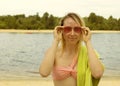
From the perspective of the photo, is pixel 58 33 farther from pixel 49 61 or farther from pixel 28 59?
pixel 28 59

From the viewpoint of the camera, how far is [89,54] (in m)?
3.47

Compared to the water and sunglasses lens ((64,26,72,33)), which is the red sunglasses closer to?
sunglasses lens ((64,26,72,33))

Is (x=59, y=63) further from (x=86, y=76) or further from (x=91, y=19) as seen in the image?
(x=91, y=19)

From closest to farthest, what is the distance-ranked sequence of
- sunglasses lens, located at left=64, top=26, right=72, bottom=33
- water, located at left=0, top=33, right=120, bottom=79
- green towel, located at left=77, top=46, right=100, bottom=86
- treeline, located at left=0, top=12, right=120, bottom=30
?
1. green towel, located at left=77, top=46, right=100, bottom=86
2. sunglasses lens, located at left=64, top=26, right=72, bottom=33
3. water, located at left=0, top=33, right=120, bottom=79
4. treeline, located at left=0, top=12, right=120, bottom=30

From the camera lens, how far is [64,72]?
11.4ft

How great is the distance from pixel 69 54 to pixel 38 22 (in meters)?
79.6

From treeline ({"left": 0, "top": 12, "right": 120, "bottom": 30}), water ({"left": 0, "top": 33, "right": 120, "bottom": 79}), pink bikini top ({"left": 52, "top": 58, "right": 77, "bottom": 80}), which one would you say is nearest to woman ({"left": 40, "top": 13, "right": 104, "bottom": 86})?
pink bikini top ({"left": 52, "top": 58, "right": 77, "bottom": 80})

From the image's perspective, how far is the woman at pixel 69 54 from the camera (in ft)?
11.3

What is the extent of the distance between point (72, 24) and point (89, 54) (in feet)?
1.01

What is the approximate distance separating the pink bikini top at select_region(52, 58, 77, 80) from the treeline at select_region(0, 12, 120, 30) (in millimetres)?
76447

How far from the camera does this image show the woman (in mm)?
3459

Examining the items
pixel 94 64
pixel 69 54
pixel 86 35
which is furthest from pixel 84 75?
pixel 86 35

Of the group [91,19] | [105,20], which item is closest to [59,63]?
[91,19]

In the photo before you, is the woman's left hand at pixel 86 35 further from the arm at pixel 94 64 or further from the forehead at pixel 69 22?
the forehead at pixel 69 22
